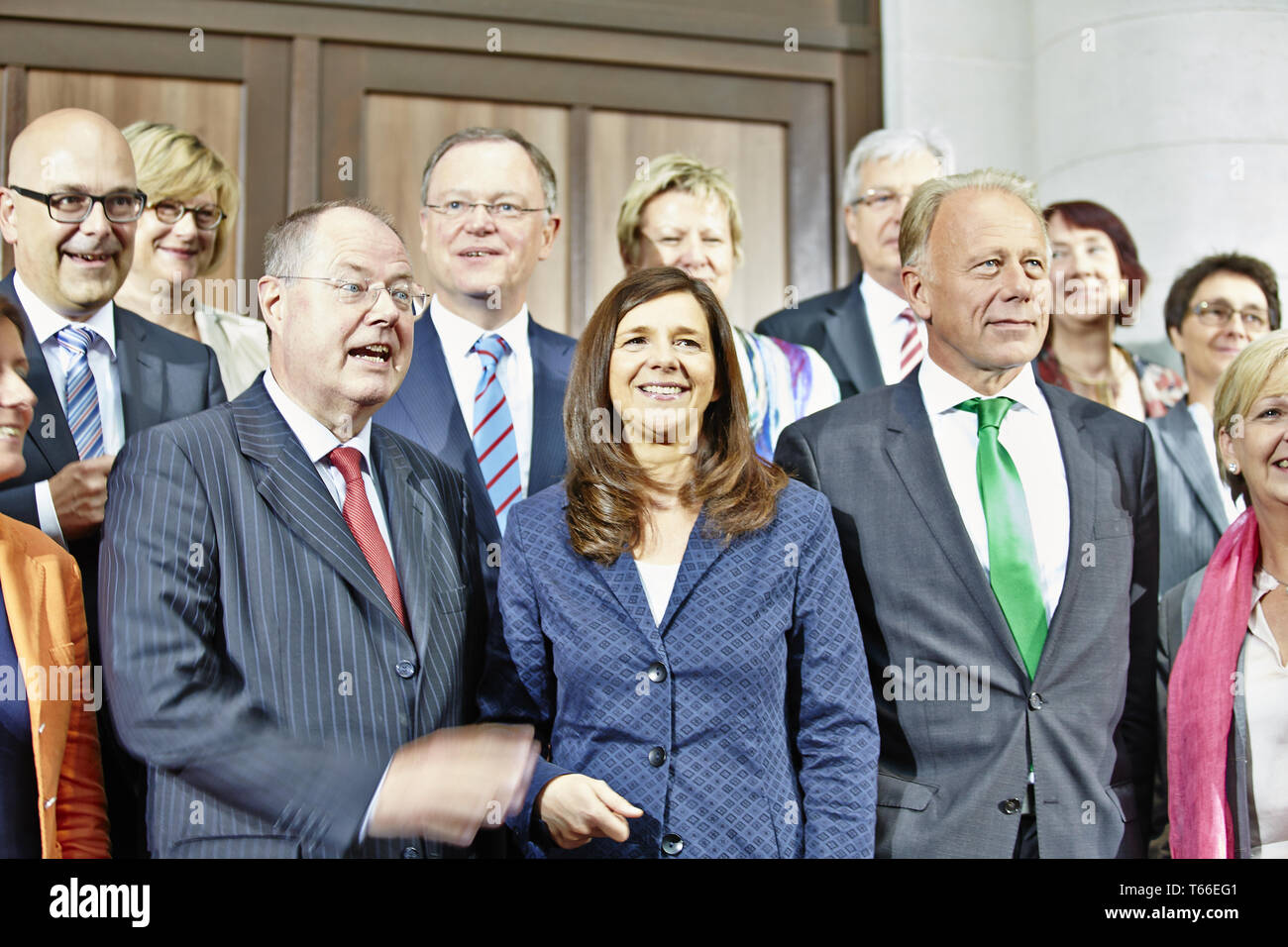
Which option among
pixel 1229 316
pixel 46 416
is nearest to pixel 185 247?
pixel 46 416

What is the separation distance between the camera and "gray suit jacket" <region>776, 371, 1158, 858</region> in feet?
8.13

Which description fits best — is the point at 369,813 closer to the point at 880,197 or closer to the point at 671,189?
the point at 671,189

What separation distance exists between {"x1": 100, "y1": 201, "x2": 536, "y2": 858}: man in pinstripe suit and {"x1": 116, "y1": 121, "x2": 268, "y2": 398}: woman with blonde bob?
2.42 feet

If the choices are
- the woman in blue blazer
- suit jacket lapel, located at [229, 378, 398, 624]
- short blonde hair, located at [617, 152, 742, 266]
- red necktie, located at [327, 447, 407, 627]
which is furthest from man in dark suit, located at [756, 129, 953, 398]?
suit jacket lapel, located at [229, 378, 398, 624]

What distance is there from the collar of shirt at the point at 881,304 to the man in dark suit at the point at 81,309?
1.75m

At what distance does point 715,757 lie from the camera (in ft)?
7.20

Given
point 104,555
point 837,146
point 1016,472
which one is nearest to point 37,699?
point 104,555

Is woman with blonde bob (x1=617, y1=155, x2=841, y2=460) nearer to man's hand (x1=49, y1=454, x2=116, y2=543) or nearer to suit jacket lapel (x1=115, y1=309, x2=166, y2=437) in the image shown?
suit jacket lapel (x1=115, y1=309, x2=166, y2=437)

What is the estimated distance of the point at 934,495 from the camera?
8.48 ft

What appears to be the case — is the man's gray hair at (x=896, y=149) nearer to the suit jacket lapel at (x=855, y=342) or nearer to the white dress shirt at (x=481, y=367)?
the suit jacket lapel at (x=855, y=342)

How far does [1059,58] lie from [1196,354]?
1357mm

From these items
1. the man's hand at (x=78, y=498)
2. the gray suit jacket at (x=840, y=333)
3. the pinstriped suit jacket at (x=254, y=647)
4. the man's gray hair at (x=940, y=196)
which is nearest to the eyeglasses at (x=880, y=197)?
the gray suit jacket at (x=840, y=333)

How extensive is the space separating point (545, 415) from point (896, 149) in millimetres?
1396

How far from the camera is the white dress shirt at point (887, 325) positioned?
344cm
